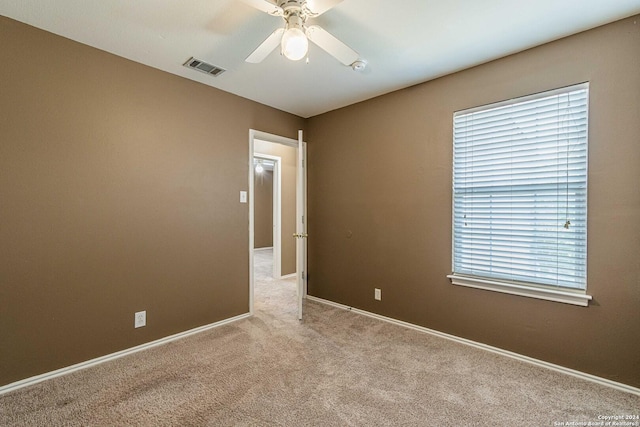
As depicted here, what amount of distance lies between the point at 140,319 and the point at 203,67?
232 centimetres

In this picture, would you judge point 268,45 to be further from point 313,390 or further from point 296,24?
point 313,390

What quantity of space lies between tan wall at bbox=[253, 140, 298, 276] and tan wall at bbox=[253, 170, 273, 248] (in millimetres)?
3619

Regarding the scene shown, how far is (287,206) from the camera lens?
17.3 ft

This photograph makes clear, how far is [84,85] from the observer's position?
2281 mm

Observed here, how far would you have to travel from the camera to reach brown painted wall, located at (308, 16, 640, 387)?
1.97 m

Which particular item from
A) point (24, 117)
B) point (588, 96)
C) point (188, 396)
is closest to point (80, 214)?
point (24, 117)

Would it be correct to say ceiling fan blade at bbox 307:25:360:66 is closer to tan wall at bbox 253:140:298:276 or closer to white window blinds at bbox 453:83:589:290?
white window blinds at bbox 453:83:589:290

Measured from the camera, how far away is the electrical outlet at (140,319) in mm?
2545

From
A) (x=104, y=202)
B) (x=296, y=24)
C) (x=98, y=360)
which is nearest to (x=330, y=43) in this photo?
(x=296, y=24)

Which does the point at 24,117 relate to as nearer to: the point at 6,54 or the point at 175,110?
the point at 6,54

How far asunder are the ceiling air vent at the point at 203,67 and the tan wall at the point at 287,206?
8.05 feet

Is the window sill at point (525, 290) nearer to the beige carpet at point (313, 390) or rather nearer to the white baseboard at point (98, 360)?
the beige carpet at point (313, 390)

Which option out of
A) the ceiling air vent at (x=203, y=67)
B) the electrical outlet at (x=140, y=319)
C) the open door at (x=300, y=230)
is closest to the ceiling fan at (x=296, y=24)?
the ceiling air vent at (x=203, y=67)

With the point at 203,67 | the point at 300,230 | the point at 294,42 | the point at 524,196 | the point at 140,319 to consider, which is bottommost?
the point at 140,319
